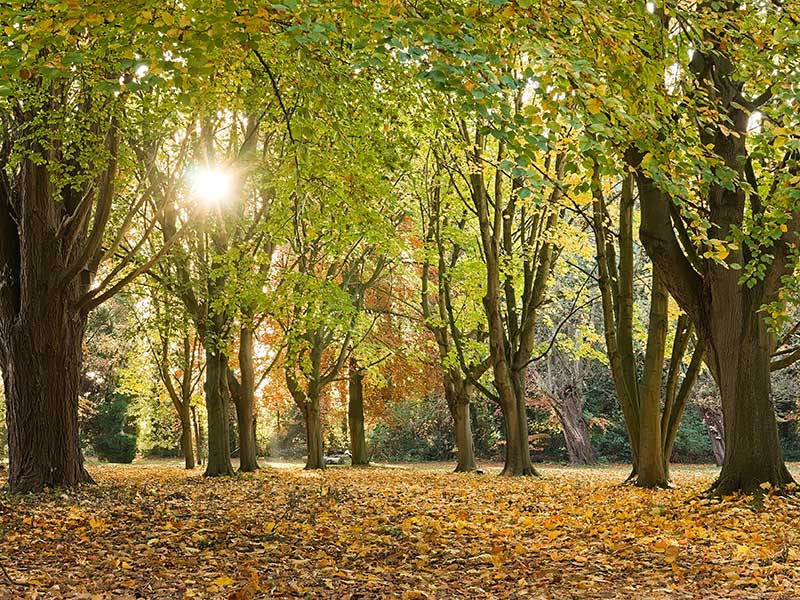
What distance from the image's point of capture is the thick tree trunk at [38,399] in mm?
11305

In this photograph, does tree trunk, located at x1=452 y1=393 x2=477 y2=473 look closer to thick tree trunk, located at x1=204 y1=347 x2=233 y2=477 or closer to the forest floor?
thick tree trunk, located at x1=204 y1=347 x2=233 y2=477

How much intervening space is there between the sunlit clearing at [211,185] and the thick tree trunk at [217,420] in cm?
400

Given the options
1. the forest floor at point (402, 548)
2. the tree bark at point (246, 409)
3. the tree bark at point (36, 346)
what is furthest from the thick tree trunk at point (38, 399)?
the tree bark at point (246, 409)

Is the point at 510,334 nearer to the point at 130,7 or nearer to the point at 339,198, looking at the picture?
the point at 339,198

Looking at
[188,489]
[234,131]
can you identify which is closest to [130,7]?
[188,489]

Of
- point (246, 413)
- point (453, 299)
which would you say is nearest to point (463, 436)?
point (453, 299)

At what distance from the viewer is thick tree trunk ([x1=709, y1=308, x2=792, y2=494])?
9078 mm

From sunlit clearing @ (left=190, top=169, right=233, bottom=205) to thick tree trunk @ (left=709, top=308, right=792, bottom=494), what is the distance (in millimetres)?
9070

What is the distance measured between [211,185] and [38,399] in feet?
16.2

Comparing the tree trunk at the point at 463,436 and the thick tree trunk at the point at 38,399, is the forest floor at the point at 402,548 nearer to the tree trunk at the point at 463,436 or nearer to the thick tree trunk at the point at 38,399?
the thick tree trunk at the point at 38,399

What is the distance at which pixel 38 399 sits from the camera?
11336 mm

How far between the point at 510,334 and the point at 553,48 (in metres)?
13.9

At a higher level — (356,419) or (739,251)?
(739,251)

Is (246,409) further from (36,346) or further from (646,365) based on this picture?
(646,365)
